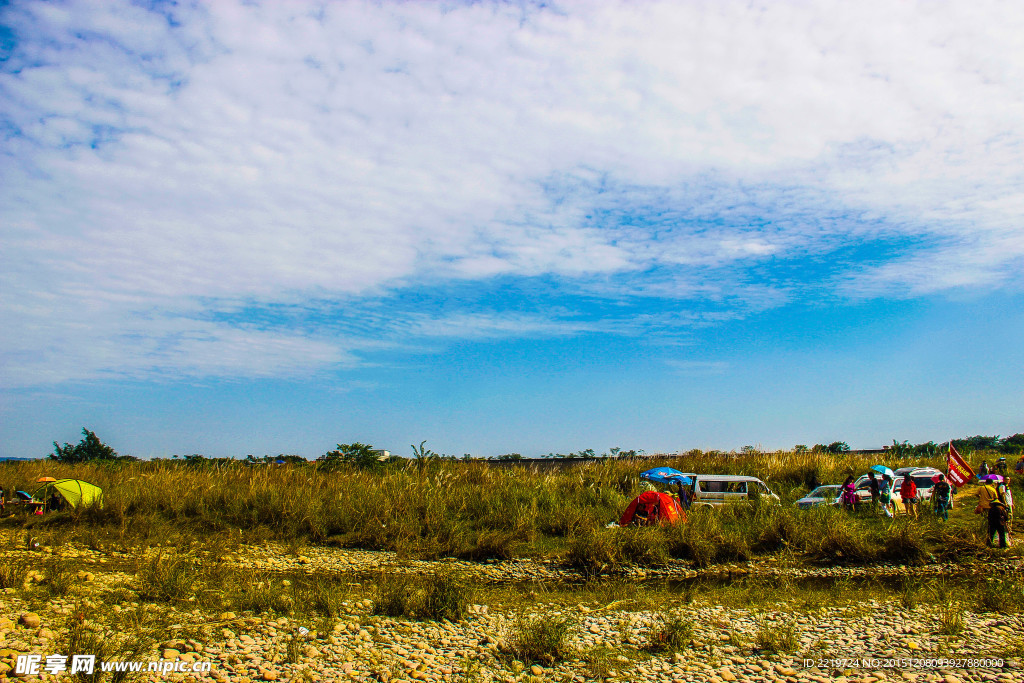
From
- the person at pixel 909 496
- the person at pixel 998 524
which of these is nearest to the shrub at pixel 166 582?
the person at pixel 998 524

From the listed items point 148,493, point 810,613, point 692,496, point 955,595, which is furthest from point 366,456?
point 955,595

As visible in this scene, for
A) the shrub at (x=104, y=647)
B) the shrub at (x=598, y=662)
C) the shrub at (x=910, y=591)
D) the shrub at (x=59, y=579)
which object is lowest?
the shrub at (x=910, y=591)

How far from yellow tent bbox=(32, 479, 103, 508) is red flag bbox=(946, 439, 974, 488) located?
21936mm

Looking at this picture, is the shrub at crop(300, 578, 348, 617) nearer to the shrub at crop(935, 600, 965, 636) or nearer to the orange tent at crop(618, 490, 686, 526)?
the orange tent at crop(618, 490, 686, 526)

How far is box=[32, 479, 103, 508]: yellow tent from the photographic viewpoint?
13.7 metres

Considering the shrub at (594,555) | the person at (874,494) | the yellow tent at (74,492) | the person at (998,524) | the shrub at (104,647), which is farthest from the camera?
the person at (874,494)

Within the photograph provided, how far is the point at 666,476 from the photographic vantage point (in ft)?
65.2

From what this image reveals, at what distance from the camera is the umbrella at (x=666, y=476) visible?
1938 cm

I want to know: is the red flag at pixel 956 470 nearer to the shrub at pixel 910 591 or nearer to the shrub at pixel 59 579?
the shrub at pixel 910 591

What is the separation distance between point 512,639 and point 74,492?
37.1 feet

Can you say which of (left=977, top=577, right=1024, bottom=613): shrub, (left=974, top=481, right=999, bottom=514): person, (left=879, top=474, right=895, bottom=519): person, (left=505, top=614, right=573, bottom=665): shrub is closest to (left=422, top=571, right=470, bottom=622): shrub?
(left=505, top=614, right=573, bottom=665): shrub

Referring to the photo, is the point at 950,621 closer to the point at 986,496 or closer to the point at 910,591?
the point at 910,591

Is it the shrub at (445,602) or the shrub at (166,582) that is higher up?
the shrub at (166,582)

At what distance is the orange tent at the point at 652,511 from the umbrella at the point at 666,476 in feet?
14.7
